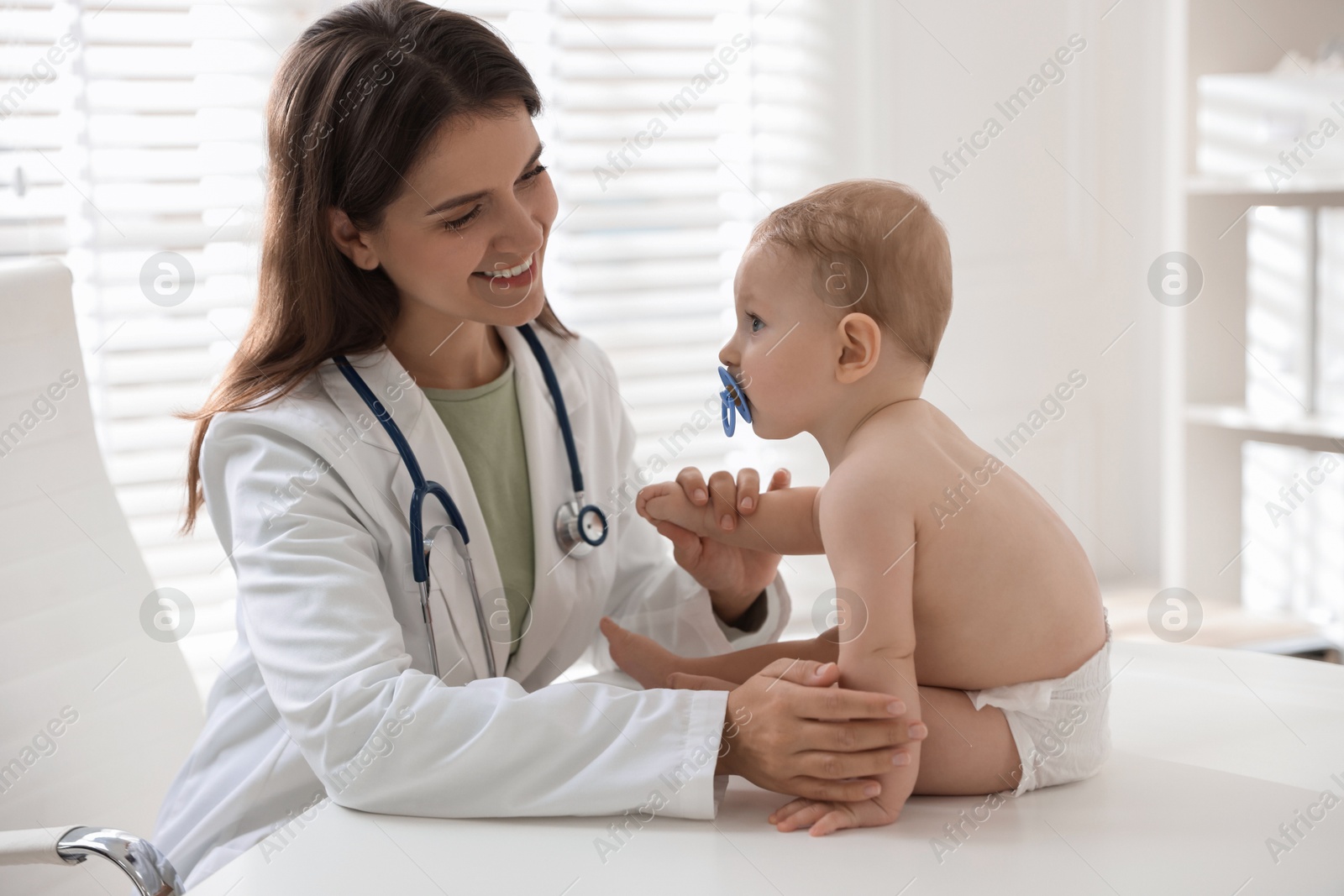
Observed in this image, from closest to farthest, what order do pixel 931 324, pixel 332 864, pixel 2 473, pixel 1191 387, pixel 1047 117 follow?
pixel 332 864
pixel 931 324
pixel 2 473
pixel 1191 387
pixel 1047 117

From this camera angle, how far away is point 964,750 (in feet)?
3.15

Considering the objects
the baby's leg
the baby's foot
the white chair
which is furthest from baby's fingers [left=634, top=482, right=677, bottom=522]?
the white chair

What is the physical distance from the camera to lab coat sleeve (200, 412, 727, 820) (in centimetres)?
94

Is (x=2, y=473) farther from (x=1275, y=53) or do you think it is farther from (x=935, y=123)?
(x=1275, y=53)

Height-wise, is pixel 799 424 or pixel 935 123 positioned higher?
pixel 935 123

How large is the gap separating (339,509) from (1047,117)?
2.93m

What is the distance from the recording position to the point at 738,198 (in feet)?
10.3

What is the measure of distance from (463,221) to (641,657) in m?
0.53

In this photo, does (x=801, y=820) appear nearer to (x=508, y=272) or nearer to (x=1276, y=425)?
(x=508, y=272)

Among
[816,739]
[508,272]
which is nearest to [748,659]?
[816,739]

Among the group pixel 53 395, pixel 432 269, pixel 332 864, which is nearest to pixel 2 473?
pixel 53 395

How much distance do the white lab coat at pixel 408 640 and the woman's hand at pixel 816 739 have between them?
0.03m

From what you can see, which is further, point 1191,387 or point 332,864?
point 1191,387

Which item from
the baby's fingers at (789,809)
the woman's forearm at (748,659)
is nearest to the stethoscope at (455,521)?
the woman's forearm at (748,659)
